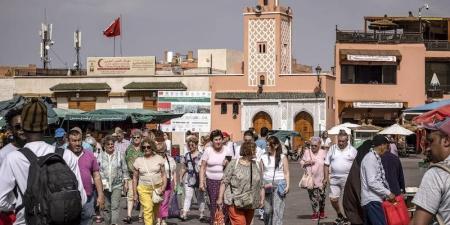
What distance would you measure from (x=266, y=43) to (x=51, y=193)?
53427mm

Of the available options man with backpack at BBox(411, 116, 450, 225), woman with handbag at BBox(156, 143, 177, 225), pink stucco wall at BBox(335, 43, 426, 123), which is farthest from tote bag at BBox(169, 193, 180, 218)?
pink stucco wall at BBox(335, 43, 426, 123)

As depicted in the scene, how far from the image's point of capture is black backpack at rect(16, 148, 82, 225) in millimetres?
7152

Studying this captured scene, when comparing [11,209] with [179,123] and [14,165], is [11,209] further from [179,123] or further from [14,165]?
[179,123]

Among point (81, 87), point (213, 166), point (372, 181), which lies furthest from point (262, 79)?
point (372, 181)

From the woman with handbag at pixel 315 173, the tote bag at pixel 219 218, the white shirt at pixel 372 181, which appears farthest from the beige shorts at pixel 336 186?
the white shirt at pixel 372 181

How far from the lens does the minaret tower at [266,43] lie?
6003 cm

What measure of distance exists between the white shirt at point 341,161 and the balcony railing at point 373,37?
45.1 metres

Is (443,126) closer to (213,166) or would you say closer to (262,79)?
(213,166)

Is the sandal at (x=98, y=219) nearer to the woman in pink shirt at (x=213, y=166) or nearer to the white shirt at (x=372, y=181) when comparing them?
the woman in pink shirt at (x=213, y=166)

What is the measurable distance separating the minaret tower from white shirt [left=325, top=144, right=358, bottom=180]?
1689 inches

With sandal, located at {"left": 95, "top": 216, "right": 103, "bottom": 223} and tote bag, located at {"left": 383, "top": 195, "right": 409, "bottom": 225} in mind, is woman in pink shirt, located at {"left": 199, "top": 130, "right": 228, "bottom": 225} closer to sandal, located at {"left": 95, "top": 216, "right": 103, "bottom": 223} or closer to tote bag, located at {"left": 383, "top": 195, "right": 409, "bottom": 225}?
sandal, located at {"left": 95, "top": 216, "right": 103, "bottom": 223}

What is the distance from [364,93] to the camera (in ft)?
200

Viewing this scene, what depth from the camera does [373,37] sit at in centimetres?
6178

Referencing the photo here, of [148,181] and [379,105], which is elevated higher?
[379,105]
